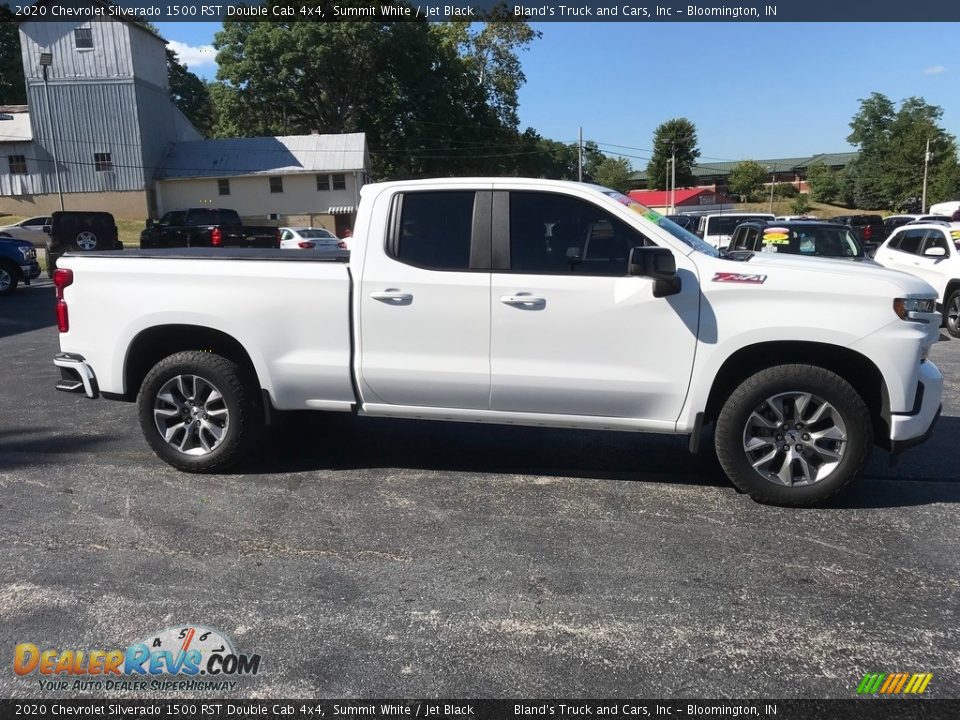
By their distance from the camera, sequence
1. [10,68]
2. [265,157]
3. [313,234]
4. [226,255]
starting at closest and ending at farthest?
[226,255] < [313,234] < [265,157] < [10,68]

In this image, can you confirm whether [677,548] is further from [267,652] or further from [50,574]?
[50,574]

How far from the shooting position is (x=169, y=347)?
18.3 ft

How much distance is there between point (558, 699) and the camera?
9.67ft

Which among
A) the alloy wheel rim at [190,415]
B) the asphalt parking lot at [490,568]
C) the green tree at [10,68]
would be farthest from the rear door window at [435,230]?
the green tree at [10,68]

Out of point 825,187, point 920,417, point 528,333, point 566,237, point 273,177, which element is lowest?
point 920,417

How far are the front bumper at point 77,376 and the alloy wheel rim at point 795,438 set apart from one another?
14.0ft

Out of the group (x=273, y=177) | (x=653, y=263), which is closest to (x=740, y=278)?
(x=653, y=263)

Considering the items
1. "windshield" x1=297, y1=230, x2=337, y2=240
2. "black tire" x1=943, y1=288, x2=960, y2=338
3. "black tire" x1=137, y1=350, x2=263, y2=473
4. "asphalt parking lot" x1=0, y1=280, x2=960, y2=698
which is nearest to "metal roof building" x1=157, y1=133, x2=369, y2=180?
"windshield" x1=297, y1=230, x2=337, y2=240

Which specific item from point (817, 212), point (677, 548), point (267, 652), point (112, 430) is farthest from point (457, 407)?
point (817, 212)

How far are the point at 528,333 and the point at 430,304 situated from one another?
628mm

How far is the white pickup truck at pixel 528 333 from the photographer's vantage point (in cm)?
456

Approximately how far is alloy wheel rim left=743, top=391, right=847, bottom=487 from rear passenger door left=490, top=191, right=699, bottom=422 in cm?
49

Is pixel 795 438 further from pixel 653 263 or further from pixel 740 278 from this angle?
pixel 653 263

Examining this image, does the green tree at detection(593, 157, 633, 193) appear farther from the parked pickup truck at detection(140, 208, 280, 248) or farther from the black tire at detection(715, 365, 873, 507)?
the black tire at detection(715, 365, 873, 507)
